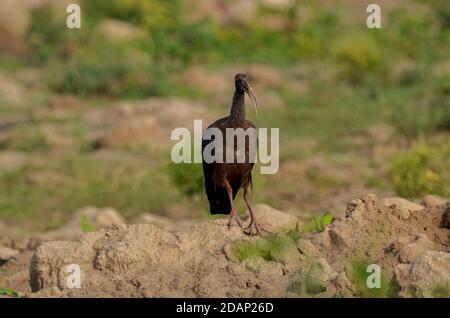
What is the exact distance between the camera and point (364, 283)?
5648 mm

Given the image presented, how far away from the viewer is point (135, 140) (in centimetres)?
1552

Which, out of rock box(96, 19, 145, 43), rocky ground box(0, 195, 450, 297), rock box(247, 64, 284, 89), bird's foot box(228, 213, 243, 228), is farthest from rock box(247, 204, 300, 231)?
rock box(96, 19, 145, 43)

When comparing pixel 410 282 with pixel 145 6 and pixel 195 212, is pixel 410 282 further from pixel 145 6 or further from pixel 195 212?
pixel 145 6

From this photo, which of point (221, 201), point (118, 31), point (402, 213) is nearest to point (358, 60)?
point (118, 31)

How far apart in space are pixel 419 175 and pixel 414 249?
5893 mm

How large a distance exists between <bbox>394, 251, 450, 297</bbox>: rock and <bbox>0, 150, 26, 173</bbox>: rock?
9618 millimetres

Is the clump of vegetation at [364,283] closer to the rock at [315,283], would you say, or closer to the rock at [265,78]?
the rock at [315,283]

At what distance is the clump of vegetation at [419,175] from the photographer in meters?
11.8

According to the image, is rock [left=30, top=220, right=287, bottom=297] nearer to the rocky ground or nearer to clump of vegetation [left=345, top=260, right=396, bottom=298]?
the rocky ground

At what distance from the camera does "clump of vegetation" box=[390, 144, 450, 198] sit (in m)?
11.8

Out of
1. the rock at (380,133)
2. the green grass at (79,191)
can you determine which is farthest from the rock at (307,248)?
the rock at (380,133)

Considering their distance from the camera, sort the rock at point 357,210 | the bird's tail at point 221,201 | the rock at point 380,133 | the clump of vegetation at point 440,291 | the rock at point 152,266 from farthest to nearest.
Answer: the rock at point 380,133 < the bird's tail at point 221,201 < the rock at point 357,210 < the rock at point 152,266 < the clump of vegetation at point 440,291

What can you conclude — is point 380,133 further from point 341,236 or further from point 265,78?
point 341,236

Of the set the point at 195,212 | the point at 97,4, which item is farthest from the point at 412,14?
the point at 195,212
